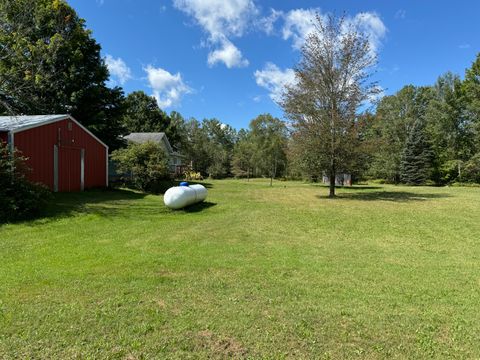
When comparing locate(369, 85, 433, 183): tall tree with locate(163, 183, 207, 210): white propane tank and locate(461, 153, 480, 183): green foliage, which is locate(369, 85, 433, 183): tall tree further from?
locate(163, 183, 207, 210): white propane tank

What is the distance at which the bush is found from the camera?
9.61 metres

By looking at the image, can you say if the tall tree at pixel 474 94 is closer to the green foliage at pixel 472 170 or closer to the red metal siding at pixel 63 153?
the green foliage at pixel 472 170

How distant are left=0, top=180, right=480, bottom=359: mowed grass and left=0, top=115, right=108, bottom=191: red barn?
18.7ft

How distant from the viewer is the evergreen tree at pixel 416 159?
3534 centimetres

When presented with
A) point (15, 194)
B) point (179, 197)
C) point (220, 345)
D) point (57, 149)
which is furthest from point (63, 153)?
point (220, 345)

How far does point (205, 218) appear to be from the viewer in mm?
10625

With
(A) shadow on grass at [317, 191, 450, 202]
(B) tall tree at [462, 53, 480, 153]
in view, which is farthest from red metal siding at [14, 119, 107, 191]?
(B) tall tree at [462, 53, 480, 153]

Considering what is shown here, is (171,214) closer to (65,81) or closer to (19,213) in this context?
(19,213)

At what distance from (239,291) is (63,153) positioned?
14.2 m

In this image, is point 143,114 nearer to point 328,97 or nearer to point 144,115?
point 144,115

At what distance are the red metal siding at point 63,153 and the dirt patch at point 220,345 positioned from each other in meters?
12.9

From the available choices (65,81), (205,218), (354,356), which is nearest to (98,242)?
(205,218)

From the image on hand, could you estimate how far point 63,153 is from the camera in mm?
15688

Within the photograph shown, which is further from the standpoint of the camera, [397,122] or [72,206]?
[397,122]
